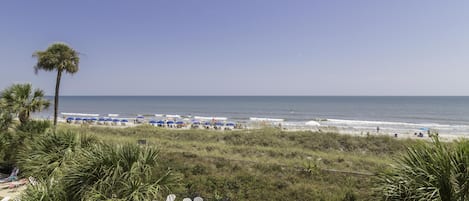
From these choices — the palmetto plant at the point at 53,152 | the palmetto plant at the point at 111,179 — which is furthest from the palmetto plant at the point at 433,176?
the palmetto plant at the point at 53,152

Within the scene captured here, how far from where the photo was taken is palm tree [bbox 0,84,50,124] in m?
8.97

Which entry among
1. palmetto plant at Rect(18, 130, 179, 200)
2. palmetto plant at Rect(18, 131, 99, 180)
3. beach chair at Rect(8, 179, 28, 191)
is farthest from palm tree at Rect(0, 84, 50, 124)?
palmetto plant at Rect(18, 130, 179, 200)

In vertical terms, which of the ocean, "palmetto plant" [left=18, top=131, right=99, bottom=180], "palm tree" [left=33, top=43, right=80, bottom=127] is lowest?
the ocean

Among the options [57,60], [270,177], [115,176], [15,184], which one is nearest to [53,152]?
[15,184]

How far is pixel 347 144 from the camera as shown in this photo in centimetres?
1538

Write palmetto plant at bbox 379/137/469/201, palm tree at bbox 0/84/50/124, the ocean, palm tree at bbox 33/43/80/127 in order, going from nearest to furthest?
palmetto plant at bbox 379/137/469/201, palm tree at bbox 0/84/50/124, palm tree at bbox 33/43/80/127, the ocean

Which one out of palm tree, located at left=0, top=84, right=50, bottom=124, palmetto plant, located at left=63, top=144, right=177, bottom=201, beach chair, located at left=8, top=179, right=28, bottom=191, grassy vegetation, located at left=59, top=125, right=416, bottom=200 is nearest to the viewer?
A: palmetto plant, located at left=63, top=144, right=177, bottom=201

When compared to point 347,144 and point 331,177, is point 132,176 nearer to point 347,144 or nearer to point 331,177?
point 331,177

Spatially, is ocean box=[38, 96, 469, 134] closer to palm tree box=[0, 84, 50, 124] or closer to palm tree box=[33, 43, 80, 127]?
palm tree box=[0, 84, 50, 124]

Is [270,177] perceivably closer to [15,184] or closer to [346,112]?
[15,184]

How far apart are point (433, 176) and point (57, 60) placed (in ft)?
48.3

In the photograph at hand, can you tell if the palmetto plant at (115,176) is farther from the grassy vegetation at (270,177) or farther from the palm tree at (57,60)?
the palm tree at (57,60)

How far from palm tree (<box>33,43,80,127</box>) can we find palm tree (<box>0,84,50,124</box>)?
7.31 feet

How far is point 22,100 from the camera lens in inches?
361
